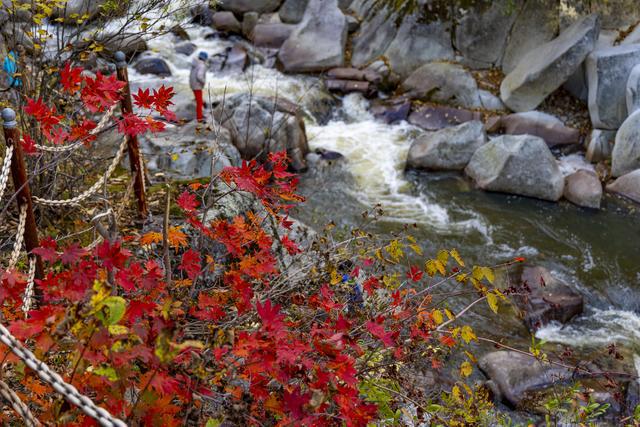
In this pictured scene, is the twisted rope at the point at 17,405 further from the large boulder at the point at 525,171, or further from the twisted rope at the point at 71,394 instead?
the large boulder at the point at 525,171

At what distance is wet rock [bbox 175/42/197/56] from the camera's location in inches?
503

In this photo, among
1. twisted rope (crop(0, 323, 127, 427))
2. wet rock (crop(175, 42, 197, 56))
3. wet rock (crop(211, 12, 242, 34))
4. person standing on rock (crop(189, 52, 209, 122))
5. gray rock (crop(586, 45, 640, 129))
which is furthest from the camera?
→ wet rock (crop(211, 12, 242, 34))

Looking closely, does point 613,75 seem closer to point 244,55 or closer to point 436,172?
point 436,172

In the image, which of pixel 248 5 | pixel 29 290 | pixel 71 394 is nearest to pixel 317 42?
pixel 248 5

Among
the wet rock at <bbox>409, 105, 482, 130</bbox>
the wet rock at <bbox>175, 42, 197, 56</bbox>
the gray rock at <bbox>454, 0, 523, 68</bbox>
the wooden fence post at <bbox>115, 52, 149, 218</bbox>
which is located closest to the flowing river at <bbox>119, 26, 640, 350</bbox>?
the wet rock at <bbox>409, 105, 482, 130</bbox>

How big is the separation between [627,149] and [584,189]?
1.22 m

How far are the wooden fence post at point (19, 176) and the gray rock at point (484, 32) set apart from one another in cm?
1057

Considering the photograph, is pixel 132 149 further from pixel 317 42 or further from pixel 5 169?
pixel 317 42

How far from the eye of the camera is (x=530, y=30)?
11211 mm

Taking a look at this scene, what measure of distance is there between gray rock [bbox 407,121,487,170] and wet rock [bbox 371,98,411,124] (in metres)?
1.68

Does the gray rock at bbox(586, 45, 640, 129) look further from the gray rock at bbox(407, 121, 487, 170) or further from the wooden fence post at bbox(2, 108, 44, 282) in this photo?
the wooden fence post at bbox(2, 108, 44, 282)

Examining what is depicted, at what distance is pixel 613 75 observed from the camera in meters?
9.51

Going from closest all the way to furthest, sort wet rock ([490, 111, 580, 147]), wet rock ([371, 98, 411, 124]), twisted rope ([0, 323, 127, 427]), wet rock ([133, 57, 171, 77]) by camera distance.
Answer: twisted rope ([0, 323, 127, 427]), wet rock ([490, 111, 580, 147]), wet rock ([371, 98, 411, 124]), wet rock ([133, 57, 171, 77])

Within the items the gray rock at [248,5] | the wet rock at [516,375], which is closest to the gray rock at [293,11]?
the gray rock at [248,5]
